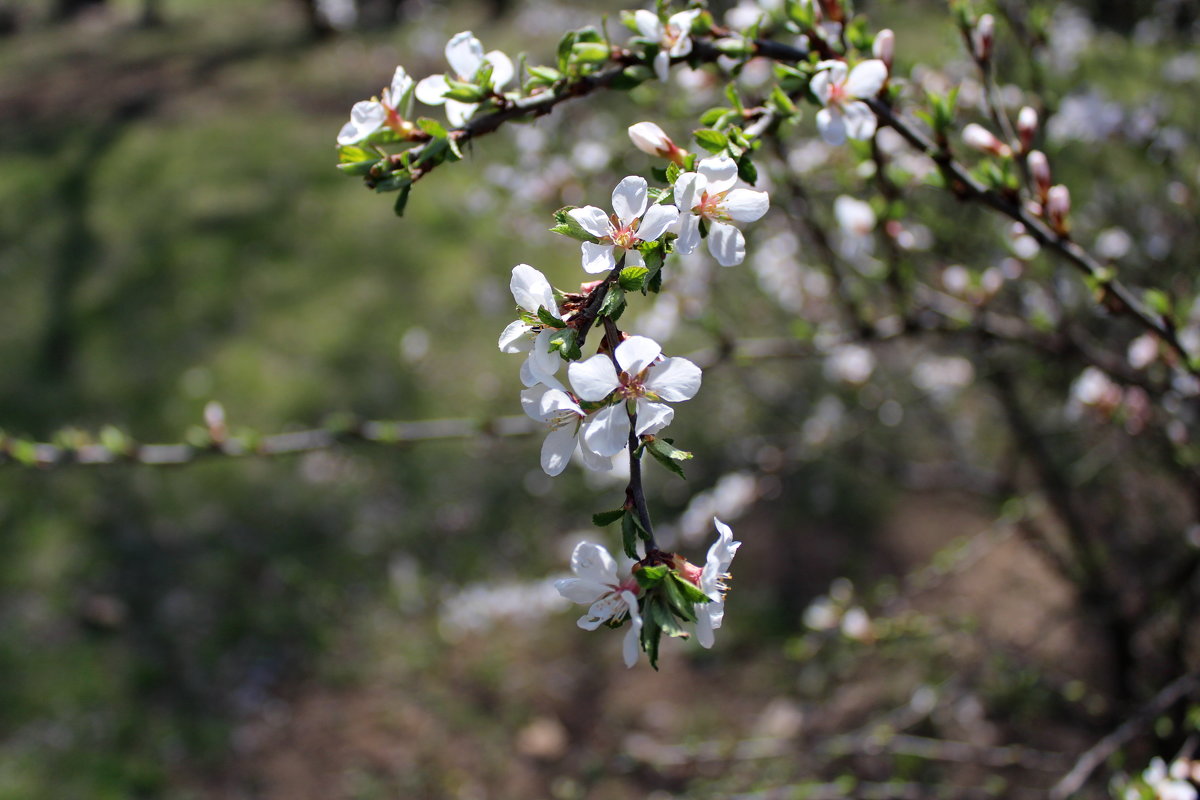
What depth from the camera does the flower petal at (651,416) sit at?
95 cm

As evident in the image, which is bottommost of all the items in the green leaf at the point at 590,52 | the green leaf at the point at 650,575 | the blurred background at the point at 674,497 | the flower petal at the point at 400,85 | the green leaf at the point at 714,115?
Result: the blurred background at the point at 674,497

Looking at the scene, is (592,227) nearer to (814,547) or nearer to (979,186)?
(979,186)

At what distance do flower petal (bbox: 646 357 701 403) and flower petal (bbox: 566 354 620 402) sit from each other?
0.06 metres

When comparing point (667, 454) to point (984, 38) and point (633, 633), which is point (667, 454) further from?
point (984, 38)

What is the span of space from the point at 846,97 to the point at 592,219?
46cm

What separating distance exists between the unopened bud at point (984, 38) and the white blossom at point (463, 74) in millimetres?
797

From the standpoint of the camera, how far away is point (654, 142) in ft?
3.82

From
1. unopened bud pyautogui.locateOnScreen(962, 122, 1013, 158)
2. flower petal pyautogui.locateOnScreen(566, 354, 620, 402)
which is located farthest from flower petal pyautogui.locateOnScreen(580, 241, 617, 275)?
unopened bud pyautogui.locateOnScreen(962, 122, 1013, 158)

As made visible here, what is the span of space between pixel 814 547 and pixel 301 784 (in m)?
2.14

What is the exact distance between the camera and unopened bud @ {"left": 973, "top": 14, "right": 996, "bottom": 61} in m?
1.47

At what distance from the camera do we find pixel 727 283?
4.32 m

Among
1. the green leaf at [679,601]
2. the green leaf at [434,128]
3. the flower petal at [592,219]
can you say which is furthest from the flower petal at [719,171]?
the green leaf at [679,601]

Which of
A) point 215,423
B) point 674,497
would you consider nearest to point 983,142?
point 215,423

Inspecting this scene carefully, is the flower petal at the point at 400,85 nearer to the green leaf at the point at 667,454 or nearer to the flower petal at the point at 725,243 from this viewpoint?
the flower petal at the point at 725,243
